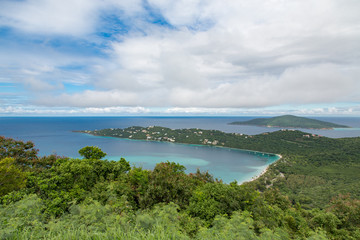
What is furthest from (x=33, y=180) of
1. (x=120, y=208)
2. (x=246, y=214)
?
(x=246, y=214)

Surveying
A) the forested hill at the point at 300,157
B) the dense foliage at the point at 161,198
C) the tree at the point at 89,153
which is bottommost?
the forested hill at the point at 300,157

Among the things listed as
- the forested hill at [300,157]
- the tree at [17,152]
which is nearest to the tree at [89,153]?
the tree at [17,152]

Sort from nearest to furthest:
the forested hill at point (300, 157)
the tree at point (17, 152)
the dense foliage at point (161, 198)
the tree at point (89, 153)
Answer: the dense foliage at point (161, 198) → the tree at point (17, 152) → the tree at point (89, 153) → the forested hill at point (300, 157)

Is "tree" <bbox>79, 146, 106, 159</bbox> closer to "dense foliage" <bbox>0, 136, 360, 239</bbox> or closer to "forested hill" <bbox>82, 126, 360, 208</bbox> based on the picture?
"dense foliage" <bbox>0, 136, 360, 239</bbox>

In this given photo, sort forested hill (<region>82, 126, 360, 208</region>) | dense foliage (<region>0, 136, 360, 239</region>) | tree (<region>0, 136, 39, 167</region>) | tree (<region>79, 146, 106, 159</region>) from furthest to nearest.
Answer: forested hill (<region>82, 126, 360, 208</region>) → tree (<region>79, 146, 106, 159</region>) → tree (<region>0, 136, 39, 167</region>) → dense foliage (<region>0, 136, 360, 239</region>)

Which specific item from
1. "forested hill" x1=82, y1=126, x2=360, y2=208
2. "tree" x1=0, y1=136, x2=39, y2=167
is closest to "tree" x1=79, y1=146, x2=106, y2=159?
"tree" x1=0, y1=136, x2=39, y2=167

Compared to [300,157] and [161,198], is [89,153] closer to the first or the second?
[161,198]

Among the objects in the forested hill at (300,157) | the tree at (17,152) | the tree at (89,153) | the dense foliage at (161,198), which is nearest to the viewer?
the dense foliage at (161,198)

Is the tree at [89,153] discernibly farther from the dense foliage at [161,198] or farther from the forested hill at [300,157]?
the forested hill at [300,157]

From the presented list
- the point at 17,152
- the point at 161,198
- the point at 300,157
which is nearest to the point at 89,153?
the point at 17,152

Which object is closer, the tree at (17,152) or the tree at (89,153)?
the tree at (17,152)

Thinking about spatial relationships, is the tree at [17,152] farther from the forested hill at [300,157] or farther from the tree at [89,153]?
the forested hill at [300,157]

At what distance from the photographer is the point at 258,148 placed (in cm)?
8262

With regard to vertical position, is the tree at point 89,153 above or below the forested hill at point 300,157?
above
